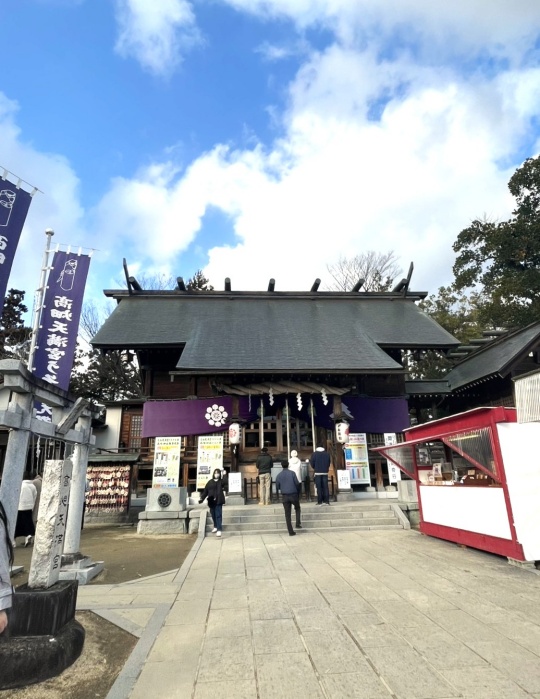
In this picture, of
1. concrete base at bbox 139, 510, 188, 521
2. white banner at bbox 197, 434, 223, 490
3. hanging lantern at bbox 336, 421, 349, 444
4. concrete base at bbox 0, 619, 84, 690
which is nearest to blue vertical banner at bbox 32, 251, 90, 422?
concrete base at bbox 139, 510, 188, 521

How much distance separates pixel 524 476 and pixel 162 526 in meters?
8.53

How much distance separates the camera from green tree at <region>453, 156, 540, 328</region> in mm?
20219

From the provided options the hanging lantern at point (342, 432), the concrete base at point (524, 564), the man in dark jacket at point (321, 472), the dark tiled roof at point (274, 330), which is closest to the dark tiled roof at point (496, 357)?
the dark tiled roof at point (274, 330)

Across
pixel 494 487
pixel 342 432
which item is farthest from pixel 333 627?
pixel 342 432

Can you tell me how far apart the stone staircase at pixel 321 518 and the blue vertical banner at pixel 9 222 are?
298 inches

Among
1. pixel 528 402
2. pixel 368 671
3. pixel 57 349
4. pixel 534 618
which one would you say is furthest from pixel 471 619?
pixel 57 349

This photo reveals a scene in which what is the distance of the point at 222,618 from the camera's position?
4.39 metres

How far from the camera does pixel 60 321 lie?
1019 cm

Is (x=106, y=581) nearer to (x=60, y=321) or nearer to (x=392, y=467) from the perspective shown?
(x=60, y=321)

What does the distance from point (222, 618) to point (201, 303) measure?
16.6 m

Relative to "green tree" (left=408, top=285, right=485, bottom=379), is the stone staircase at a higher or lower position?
lower

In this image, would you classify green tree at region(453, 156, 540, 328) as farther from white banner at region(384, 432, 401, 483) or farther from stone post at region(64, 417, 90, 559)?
stone post at region(64, 417, 90, 559)

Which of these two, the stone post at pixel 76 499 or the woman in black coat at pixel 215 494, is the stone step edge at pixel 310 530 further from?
the stone post at pixel 76 499

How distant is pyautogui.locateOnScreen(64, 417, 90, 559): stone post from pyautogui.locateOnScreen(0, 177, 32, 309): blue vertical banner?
12.1ft
